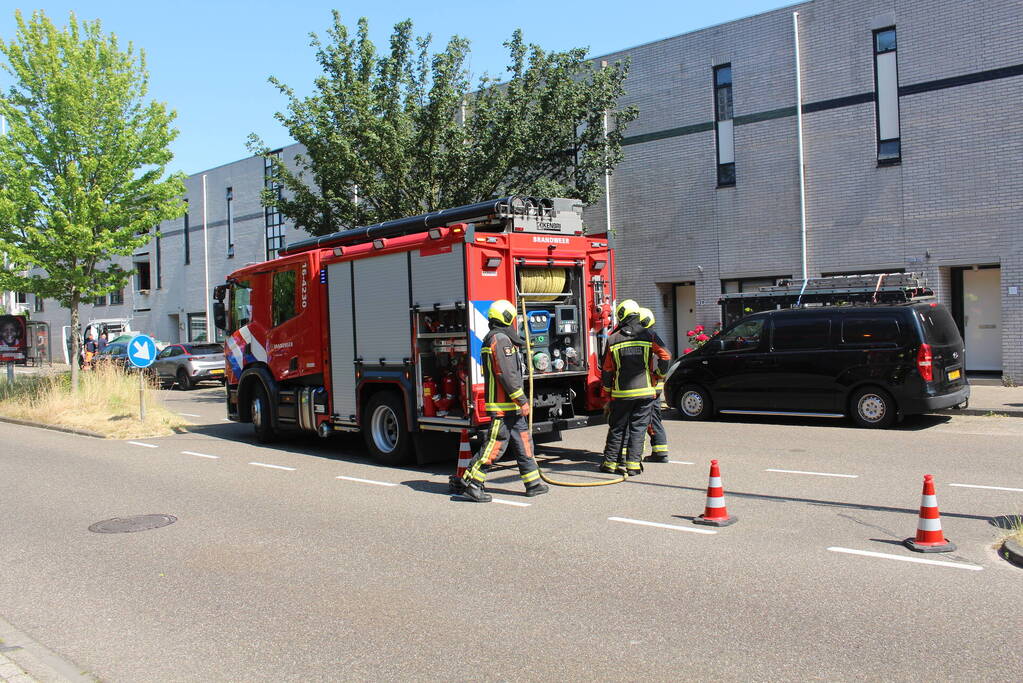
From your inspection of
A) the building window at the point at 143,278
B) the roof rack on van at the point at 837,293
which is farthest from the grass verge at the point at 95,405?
the building window at the point at 143,278

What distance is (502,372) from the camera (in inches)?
318

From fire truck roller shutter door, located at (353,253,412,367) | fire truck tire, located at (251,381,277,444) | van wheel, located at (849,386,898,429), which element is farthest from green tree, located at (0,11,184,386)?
van wheel, located at (849,386,898,429)

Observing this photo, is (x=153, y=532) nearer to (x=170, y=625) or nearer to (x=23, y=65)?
(x=170, y=625)

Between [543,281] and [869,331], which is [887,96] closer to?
[869,331]

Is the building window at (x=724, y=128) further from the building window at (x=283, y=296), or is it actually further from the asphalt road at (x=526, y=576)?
the building window at (x=283, y=296)

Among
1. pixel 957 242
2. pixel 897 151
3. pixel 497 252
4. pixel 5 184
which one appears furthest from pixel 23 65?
pixel 957 242

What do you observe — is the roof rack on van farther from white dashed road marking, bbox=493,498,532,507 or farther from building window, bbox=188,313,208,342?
building window, bbox=188,313,208,342

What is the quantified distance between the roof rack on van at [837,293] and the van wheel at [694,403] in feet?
4.75

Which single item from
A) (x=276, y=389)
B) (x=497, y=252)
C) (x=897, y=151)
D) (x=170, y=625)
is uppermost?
(x=897, y=151)

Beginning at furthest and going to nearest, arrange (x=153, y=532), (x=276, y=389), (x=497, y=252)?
(x=276, y=389), (x=497, y=252), (x=153, y=532)

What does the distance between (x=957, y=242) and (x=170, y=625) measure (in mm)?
16072

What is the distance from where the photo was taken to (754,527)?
677cm

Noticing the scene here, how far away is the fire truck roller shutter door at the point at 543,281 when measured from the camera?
9.95 meters

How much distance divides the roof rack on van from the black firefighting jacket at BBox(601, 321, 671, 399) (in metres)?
4.99
